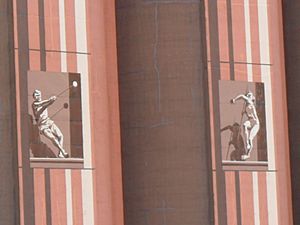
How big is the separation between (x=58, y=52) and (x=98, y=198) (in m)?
0.81

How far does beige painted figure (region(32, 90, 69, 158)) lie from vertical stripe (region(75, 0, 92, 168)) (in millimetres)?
132

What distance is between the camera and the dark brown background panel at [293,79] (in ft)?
26.9

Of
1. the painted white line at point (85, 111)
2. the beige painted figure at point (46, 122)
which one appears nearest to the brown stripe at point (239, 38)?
the painted white line at point (85, 111)

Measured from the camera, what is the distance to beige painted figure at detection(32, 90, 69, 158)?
7.10 meters

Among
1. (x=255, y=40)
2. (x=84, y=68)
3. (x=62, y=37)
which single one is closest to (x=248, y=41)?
(x=255, y=40)

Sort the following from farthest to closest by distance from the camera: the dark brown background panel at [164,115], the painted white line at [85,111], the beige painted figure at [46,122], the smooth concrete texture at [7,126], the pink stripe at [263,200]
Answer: the pink stripe at [263,200]
the dark brown background panel at [164,115]
the painted white line at [85,111]
the beige painted figure at [46,122]
the smooth concrete texture at [7,126]

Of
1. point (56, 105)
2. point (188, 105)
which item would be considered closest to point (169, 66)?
point (188, 105)

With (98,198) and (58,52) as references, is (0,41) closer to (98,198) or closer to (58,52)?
(58,52)

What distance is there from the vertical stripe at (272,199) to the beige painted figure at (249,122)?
20 centimetres

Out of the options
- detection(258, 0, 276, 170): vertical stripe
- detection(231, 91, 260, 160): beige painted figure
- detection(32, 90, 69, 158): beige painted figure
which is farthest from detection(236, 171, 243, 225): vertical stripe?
detection(32, 90, 69, 158): beige painted figure

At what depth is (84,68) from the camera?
728 centimetres

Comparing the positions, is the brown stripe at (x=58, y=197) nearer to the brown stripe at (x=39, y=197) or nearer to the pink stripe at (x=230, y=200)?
the brown stripe at (x=39, y=197)

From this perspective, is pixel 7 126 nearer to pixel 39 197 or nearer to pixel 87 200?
pixel 39 197

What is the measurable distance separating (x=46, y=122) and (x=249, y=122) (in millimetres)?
1246
